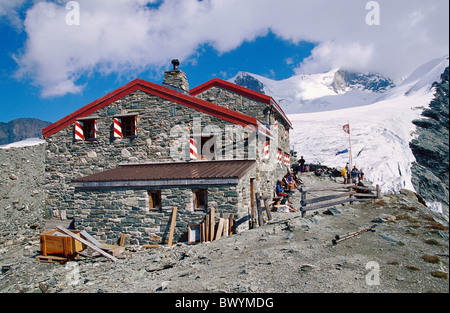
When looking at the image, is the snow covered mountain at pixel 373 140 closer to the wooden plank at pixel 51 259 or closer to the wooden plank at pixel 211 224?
the wooden plank at pixel 211 224

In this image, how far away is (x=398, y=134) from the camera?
3834 cm

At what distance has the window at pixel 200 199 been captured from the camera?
11.2 m

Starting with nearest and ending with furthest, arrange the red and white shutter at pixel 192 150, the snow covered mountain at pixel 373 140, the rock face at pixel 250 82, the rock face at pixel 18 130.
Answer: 1. the red and white shutter at pixel 192 150
2. the snow covered mountain at pixel 373 140
3. the rock face at pixel 18 130
4. the rock face at pixel 250 82

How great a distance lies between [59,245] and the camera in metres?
11.1

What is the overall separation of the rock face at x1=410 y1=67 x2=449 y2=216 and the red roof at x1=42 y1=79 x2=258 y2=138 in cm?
1830

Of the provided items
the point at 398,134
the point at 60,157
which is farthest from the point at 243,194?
the point at 398,134

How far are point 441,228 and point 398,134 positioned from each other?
115ft

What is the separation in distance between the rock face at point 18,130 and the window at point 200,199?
5689 cm

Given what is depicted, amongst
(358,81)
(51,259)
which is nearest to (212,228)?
(51,259)

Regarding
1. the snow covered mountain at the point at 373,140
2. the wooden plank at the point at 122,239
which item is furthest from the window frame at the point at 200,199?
the snow covered mountain at the point at 373,140

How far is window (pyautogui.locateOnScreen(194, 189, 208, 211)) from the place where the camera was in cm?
1120

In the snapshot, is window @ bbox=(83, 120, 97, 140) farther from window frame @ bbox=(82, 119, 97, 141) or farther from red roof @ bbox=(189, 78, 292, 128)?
red roof @ bbox=(189, 78, 292, 128)

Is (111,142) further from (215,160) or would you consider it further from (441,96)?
(441,96)

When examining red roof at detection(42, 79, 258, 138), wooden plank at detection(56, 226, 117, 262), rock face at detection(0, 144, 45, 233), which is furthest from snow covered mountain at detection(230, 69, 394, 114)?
wooden plank at detection(56, 226, 117, 262)
